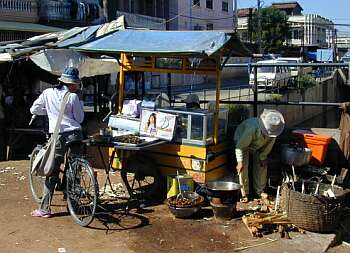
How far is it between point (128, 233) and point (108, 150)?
79.7 inches

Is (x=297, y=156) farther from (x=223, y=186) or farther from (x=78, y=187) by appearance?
(x=78, y=187)

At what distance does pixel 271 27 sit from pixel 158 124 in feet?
173

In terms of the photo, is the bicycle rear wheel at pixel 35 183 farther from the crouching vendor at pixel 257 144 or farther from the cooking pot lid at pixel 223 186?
the crouching vendor at pixel 257 144

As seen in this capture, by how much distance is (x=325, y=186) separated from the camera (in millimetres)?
6586

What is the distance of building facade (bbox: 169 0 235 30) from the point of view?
39.1 m

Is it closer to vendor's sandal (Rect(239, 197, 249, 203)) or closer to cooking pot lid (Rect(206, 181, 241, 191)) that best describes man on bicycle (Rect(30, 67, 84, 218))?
cooking pot lid (Rect(206, 181, 241, 191))

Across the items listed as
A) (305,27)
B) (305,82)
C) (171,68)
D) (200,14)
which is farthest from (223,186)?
(305,27)

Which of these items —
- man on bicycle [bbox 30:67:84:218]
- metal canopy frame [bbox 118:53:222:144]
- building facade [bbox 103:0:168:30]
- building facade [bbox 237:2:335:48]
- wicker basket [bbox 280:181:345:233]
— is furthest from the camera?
building facade [bbox 237:2:335:48]

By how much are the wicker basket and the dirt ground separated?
159 mm

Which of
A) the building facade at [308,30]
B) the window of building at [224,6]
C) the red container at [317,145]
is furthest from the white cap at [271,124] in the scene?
the building facade at [308,30]

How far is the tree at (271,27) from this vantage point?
56.7 m

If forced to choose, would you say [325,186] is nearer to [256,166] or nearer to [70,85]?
[256,166]

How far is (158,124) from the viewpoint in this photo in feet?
23.7

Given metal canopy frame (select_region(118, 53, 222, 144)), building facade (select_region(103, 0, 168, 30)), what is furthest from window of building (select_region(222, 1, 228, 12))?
metal canopy frame (select_region(118, 53, 222, 144))
